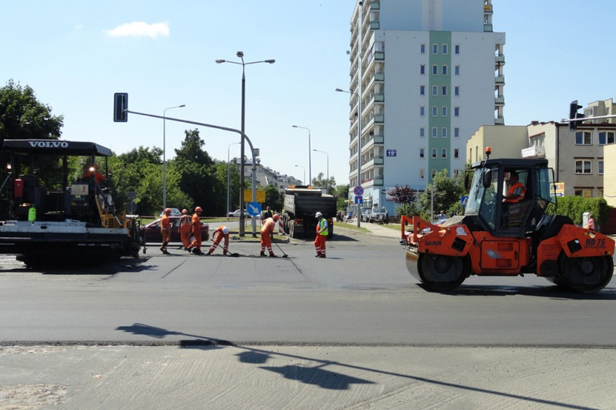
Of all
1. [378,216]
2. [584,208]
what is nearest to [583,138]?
[584,208]

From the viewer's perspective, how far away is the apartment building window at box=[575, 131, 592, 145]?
181 ft

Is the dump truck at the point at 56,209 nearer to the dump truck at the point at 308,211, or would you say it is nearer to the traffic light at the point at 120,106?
the traffic light at the point at 120,106

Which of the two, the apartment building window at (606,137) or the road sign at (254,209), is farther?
the apartment building window at (606,137)

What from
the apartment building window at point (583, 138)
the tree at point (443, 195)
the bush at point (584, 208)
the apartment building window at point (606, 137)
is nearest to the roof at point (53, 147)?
the bush at point (584, 208)

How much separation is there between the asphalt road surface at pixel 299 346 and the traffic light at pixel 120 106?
1378cm

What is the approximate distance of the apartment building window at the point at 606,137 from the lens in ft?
181

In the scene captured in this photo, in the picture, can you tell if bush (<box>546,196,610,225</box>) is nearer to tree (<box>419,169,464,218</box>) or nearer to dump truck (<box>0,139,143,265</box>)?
tree (<box>419,169,464,218</box>)

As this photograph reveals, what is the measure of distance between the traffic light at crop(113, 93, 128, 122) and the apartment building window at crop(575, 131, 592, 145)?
1644 inches

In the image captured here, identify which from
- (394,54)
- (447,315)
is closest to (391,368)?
(447,315)

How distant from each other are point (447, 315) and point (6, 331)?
639 cm

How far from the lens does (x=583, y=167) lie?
55.1m

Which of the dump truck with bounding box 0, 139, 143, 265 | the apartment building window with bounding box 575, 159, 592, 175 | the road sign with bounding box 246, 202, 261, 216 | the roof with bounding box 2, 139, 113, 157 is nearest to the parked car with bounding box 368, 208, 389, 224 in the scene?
the apartment building window with bounding box 575, 159, 592, 175

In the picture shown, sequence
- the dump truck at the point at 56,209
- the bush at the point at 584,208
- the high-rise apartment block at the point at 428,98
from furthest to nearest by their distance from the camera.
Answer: the high-rise apartment block at the point at 428,98
the bush at the point at 584,208
the dump truck at the point at 56,209

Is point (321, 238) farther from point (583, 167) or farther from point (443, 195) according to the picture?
point (583, 167)
